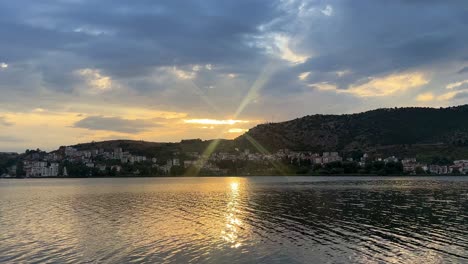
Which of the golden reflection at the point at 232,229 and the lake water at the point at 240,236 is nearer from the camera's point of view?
the lake water at the point at 240,236

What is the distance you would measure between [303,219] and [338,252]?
796 inches

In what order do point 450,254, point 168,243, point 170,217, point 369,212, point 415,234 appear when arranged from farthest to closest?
point 369,212 < point 170,217 < point 415,234 < point 168,243 < point 450,254

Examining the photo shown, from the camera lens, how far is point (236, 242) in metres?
38.5

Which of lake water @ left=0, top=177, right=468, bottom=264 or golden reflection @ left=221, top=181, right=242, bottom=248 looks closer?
lake water @ left=0, top=177, right=468, bottom=264

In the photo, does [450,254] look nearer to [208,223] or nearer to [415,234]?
[415,234]

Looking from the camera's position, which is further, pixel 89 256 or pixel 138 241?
pixel 138 241

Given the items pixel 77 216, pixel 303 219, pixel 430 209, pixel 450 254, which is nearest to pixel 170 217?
pixel 77 216

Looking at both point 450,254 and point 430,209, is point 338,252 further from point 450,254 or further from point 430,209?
point 430,209

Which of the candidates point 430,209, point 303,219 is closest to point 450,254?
point 303,219

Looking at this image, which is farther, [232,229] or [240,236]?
[232,229]

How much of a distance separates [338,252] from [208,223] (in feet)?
72.1

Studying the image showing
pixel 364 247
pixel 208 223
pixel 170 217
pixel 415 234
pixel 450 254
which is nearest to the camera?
pixel 450 254

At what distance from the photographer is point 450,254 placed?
106 ft

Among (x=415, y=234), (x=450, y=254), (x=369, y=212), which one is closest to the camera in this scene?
(x=450, y=254)
